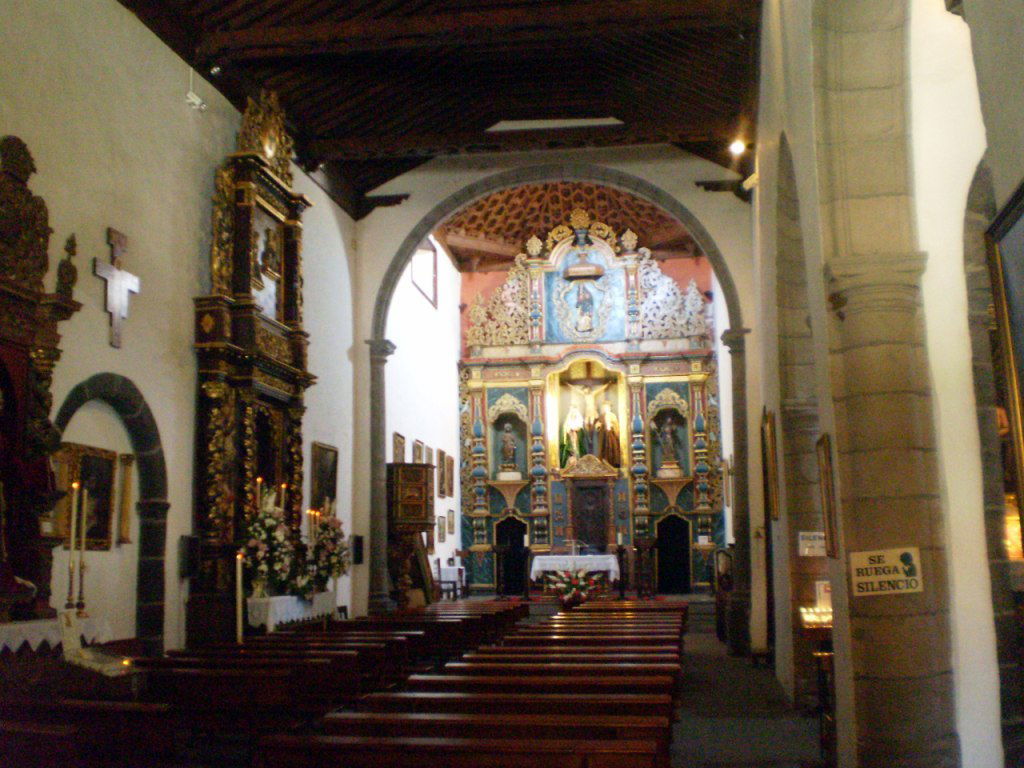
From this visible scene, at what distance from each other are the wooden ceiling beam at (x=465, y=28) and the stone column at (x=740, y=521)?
15.2 feet

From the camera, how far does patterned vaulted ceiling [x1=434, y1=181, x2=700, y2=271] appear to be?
68.7 ft

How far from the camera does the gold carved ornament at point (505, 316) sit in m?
22.4

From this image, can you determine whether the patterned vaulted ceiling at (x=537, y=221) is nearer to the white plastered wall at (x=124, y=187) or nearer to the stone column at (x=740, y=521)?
the stone column at (x=740, y=521)

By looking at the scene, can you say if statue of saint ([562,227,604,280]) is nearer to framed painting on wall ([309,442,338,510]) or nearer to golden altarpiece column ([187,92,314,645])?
framed painting on wall ([309,442,338,510])

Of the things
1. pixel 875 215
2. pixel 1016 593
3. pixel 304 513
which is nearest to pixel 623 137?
pixel 304 513

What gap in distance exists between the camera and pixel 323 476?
13.1 meters

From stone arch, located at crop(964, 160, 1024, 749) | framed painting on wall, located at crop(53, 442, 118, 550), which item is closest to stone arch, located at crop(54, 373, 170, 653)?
framed painting on wall, located at crop(53, 442, 118, 550)

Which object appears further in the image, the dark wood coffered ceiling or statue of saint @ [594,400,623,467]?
statue of saint @ [594,400,623,467]

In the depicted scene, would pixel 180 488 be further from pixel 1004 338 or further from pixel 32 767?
pixel 1004 338

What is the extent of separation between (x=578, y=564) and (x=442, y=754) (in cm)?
1570

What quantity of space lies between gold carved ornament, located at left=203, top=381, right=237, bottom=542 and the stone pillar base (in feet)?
19.8

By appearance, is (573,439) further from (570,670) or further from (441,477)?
(570,670)

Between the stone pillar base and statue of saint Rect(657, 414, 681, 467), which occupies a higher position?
statue of saint Rect(657, 414, 681, 467)

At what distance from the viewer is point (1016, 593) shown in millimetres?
5656
